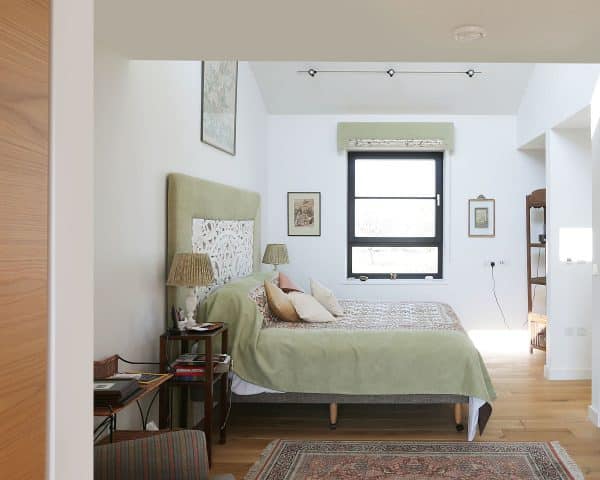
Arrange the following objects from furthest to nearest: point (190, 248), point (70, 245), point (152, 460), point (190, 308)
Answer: point (190, 248)
point (190, 308)
point (152, 460)
point (70, 245)

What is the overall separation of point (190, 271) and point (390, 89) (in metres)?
3.91

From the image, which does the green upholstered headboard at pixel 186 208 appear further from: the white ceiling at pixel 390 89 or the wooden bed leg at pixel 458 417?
the white ceiling at pixel 390 89

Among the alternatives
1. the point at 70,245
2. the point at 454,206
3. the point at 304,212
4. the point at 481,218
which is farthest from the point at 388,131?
the point at 70,245

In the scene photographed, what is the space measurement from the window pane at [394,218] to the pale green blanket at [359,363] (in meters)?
3.25

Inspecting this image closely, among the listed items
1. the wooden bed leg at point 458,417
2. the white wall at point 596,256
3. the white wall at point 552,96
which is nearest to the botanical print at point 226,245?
the wooden bed leg at point 458,417

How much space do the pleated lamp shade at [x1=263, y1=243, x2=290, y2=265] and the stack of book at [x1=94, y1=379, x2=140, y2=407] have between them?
3646mm

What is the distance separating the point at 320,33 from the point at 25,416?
2205mm

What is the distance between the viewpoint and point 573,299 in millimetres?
5055

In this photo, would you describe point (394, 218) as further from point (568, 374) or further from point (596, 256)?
point (596, 256)

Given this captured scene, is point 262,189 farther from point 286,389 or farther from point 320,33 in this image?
point 320,33

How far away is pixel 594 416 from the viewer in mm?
3801

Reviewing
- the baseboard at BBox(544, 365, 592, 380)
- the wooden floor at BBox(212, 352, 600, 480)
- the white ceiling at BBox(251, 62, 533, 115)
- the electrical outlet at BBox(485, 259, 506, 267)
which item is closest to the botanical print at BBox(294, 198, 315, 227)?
the white ceiling at BBox(251, 62, 533, 115)

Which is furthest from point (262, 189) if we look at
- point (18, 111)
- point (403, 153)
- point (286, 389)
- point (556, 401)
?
point (18, 111)

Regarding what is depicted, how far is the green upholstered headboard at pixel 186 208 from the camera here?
3.47 metres
